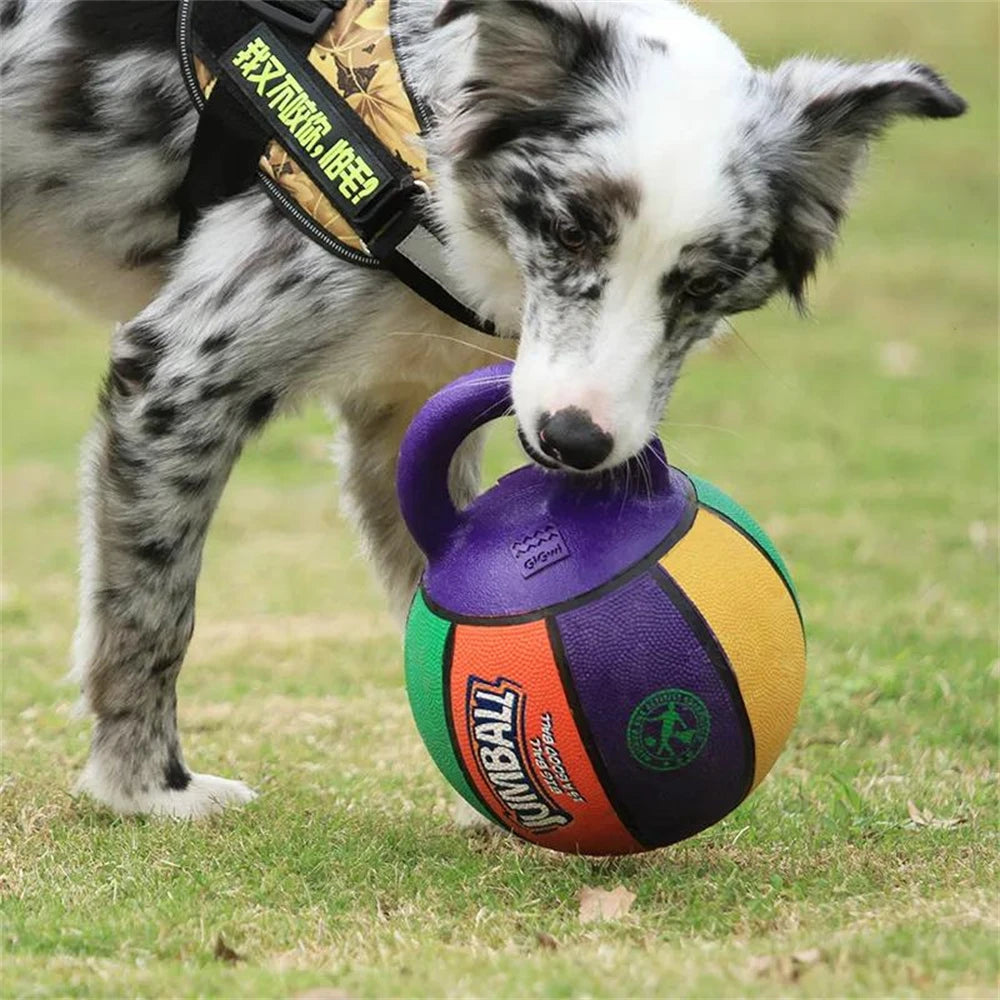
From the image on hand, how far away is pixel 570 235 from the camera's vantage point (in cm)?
386

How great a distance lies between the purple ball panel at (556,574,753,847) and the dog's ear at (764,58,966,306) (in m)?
0.94

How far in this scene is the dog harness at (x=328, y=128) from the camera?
14.0ft

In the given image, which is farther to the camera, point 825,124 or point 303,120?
point 303,120

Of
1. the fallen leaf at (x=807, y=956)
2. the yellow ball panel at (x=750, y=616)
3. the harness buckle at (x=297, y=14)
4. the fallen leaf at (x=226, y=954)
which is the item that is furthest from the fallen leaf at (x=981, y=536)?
the fallen leaf at (x=226, y=954)

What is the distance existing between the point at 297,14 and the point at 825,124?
130 centimetres

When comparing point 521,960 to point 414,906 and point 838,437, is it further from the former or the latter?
point 838,437

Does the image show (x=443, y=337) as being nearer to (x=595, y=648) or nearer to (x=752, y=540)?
(x=752, y=540)

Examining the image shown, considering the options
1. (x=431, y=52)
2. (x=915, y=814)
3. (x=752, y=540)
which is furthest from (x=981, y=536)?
(x=431, y=52)

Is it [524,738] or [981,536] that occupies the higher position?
[524,738]

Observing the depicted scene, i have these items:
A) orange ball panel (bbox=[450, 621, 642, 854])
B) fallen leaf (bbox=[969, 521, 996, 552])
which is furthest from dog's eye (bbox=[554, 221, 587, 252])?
fallen leaf (bbox=[969, 521, 996, 552])

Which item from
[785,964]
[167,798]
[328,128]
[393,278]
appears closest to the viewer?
[785,964]

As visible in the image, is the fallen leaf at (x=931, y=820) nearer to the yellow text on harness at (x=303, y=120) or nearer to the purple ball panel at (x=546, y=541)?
the purple ball panel at (x=546, y=541)

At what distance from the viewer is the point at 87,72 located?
471 cm

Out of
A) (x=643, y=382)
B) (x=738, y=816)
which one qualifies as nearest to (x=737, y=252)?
(x=643, y=382)
